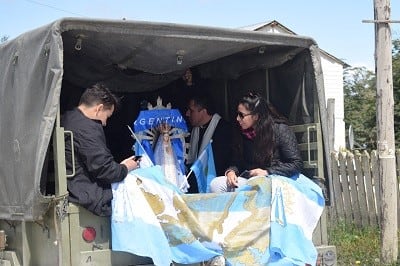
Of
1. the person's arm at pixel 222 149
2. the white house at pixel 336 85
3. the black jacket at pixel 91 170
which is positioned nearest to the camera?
the black jacket at pixel 91 170

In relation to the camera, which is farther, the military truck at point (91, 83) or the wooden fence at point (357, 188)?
the wooden fence at point (357, 188)

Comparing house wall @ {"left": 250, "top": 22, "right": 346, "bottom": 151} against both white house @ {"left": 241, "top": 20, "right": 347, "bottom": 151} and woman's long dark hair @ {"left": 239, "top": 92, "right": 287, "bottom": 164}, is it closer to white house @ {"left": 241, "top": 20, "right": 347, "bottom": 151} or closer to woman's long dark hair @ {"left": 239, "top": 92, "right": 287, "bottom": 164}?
white house @ {"left": 241, "top": 20, "right": 347, "bottom": 151}

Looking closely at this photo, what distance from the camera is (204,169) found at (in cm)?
645

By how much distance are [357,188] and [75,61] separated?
5.05 meters

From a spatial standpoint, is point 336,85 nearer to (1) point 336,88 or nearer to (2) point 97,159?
(1) point 336,88

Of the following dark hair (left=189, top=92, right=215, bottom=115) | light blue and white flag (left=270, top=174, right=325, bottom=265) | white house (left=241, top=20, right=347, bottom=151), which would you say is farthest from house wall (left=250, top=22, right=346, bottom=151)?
light blue and white flag (left=270, top=174, right=325, bottom=265)

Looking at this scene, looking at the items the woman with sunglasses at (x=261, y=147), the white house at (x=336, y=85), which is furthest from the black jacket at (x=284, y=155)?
the white house at (x=336, y=85)

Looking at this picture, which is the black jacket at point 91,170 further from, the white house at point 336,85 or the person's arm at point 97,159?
the white house at point 336,85

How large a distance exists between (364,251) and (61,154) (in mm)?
4907

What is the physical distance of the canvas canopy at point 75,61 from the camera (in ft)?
15.1

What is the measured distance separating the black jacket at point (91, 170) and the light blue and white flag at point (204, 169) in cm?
151

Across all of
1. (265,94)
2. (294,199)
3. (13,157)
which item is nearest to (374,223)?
(265,94)

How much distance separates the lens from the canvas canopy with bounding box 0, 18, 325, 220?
460 cm

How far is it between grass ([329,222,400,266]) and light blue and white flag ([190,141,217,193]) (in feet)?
8.21
